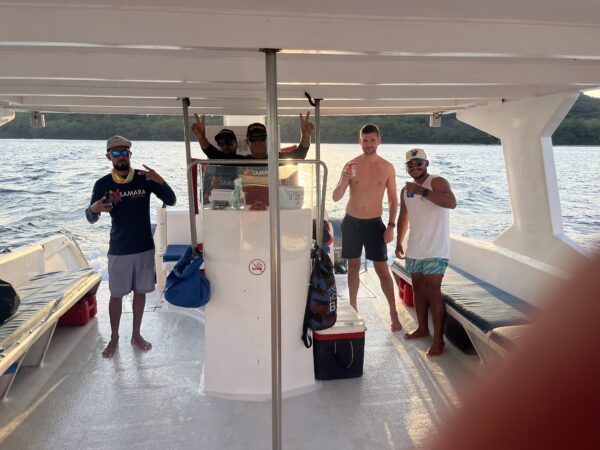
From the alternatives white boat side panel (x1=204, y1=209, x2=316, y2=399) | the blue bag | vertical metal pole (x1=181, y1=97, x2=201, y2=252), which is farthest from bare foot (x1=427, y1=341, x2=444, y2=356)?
vertical metal pole (x1=181, y1=97, x2=201, y2=252)

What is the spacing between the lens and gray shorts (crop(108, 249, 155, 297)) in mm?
3279

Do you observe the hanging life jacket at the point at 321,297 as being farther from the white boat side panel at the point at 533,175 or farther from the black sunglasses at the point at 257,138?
the white boat side panel at the point at 533,175

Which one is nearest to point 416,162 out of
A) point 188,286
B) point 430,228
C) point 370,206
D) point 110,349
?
point 430,228

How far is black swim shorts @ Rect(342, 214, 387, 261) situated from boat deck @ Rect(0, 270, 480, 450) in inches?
25.1

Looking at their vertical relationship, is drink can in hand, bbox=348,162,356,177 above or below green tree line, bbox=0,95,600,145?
below

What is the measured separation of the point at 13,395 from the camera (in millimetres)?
2838

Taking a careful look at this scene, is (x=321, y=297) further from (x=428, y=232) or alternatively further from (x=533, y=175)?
(x=533, y=175)

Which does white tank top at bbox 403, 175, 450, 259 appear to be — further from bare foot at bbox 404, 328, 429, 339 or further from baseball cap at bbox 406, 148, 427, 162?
bare foot at bbox 404, 328, 429, 339

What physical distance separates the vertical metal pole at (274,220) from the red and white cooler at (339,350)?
973 millimetres

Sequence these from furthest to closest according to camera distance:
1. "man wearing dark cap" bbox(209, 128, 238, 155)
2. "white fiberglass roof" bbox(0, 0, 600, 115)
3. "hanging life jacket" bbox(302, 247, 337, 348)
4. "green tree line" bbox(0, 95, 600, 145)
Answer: "green tree line" bbox(0, 95, 600, 145) → "man wearing dark cap" bbox(209, 128, 238, 155) → "hanging life jacket" bbox(302, 247, 337, 348) → "white fiberglass roof" bbox(0, 0, 600, 115)

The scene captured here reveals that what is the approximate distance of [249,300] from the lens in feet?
8.90

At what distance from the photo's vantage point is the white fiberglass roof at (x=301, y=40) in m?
1.49

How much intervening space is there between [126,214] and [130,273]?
0.40m

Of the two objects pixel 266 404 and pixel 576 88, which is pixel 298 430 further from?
pixel 576 88
